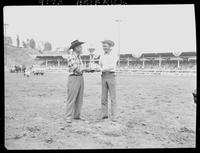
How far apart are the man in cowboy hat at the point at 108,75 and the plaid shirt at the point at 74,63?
322mm

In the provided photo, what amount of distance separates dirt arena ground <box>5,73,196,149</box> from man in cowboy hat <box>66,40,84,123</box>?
0.10 meters

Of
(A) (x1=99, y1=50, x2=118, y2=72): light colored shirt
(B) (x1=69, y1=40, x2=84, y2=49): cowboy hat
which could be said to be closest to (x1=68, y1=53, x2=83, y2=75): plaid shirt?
(B) (x1=69, y1=40, x2=84, y2=49): cowboy hat

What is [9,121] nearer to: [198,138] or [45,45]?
[45,45]

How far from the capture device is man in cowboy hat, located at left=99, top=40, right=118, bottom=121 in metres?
4.20

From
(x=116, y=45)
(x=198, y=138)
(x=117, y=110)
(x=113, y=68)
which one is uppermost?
(x=116, y=45)

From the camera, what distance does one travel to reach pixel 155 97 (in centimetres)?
460

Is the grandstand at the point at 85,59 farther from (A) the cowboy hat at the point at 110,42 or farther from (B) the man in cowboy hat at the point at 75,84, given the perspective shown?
(A) the cowboy hat at the point at 110,42

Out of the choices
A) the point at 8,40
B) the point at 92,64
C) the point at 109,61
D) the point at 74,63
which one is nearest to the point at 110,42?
the point at 109,61

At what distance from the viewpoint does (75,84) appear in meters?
4.27

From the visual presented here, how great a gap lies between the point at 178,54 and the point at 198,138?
1248 millimetres

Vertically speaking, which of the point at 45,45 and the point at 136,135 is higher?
the point at 45,45

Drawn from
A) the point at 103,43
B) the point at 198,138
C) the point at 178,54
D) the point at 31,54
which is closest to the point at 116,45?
the point at 103,43

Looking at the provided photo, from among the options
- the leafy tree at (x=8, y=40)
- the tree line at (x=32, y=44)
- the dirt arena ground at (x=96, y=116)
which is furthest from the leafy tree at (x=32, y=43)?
the dirt arena ground at (x=96, y=116)

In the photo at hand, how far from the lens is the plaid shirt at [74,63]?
418 centimetres
